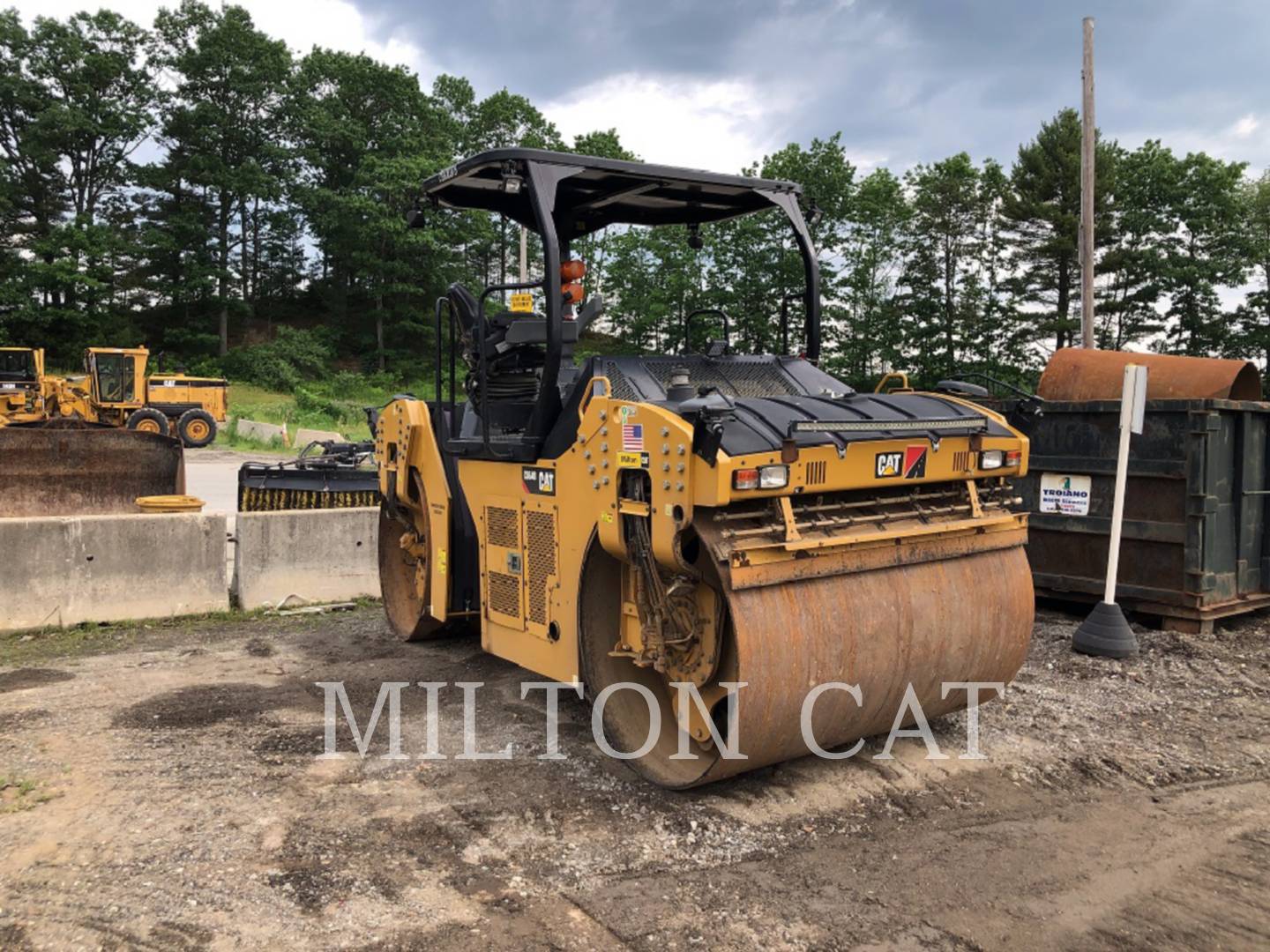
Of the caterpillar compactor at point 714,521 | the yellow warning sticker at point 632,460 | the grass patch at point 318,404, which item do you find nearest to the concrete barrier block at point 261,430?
the grass patch at point 318,404

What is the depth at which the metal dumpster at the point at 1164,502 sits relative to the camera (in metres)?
7.06

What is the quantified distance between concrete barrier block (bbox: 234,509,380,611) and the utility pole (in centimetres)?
1035

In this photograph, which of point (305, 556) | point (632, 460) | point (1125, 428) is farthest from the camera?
point (305, 556)

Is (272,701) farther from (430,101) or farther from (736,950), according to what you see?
(430,101)

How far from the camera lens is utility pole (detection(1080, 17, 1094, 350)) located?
13.9m

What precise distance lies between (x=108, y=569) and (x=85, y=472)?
353cm

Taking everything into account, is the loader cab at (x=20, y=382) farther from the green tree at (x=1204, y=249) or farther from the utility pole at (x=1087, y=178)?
the green tree at (x=1204, y=249)

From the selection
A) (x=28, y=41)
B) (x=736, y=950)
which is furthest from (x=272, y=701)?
(x=28, y=41)

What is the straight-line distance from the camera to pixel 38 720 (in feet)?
17.2

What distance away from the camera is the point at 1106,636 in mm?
6570

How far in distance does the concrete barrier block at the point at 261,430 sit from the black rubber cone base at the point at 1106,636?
2547cm

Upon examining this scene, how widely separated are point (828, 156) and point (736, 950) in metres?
32.9

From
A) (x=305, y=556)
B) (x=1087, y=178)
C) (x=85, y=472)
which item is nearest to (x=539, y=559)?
(x=305, y=556)

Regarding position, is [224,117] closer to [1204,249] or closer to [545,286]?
[1204,249]
